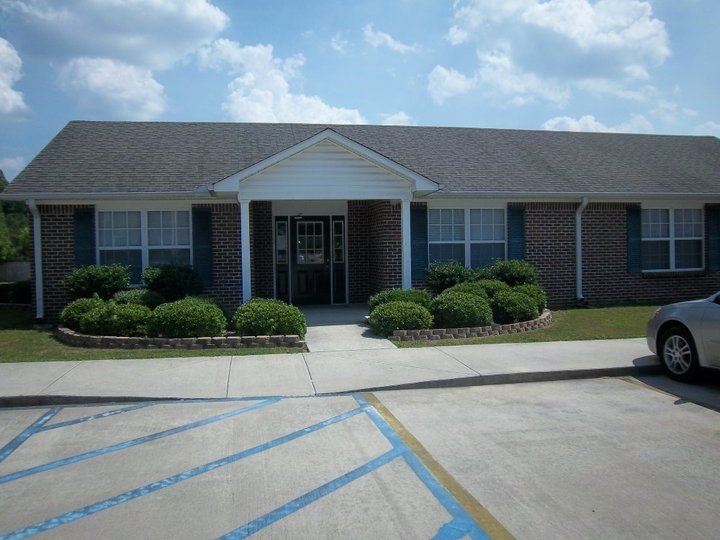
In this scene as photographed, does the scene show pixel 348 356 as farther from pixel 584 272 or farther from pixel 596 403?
pixel 584 272

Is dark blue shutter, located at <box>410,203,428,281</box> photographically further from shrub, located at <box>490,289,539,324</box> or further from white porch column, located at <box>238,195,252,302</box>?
white porch column, located at <box>238,195,252,302</box>

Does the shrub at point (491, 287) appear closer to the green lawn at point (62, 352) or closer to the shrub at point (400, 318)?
the shrub at point (400, 318)

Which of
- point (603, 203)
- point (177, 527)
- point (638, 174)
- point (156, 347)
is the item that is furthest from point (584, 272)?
point (177, 527)

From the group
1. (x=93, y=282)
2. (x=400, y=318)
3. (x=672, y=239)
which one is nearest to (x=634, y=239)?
(x=672, y=239)

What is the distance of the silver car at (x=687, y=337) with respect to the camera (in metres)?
8.00

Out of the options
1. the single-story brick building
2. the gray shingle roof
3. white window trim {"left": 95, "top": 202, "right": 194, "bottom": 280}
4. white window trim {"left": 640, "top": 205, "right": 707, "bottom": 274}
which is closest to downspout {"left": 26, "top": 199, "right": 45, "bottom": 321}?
the single-story brick building

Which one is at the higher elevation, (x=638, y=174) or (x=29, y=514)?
(x=638, y=174)

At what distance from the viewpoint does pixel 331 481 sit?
16.6 feet

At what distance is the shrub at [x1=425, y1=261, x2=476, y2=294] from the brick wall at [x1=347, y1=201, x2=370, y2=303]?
2.35 metres

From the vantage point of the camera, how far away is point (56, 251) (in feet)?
46.4

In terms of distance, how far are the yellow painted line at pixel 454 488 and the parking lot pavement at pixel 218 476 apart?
0.04m

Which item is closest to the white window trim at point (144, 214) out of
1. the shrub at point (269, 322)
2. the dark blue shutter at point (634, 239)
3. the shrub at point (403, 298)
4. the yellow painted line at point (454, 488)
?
the shrub at point (269, 322)

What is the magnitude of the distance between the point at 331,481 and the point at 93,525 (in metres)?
1.72

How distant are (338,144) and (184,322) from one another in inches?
197
